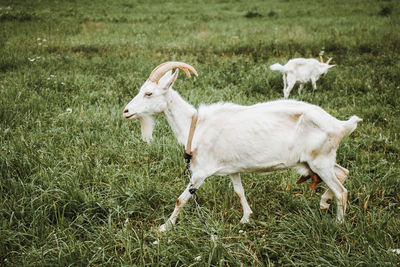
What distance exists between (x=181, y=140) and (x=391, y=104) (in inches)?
176

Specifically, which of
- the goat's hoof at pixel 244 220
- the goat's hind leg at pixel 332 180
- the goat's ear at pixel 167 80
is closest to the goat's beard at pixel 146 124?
the goat's ear at pixel 167 80

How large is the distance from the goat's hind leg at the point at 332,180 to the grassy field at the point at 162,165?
18 centimetres

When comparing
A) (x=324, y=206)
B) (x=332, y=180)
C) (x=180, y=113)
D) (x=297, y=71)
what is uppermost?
(x=180, y=113)

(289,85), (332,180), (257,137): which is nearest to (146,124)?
(257,137)

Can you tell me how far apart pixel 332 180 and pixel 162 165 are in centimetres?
202

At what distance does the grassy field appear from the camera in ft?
8.26

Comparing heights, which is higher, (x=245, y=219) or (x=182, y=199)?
(x=182, y=199)

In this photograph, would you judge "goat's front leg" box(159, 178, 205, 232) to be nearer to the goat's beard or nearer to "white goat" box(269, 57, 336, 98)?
the goat's beard

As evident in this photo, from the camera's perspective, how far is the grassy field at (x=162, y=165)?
2.52 m

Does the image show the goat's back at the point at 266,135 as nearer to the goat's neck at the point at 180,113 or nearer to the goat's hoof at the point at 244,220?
the goat's neck at the point at 180,113

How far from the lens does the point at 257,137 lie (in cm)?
269

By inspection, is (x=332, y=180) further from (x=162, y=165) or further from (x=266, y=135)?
(x=162, y=165)

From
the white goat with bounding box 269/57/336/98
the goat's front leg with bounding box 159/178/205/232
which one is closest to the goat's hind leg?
the goat's front leg with bounding box 159/178/205/232

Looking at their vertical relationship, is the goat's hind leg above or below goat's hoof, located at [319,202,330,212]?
above
